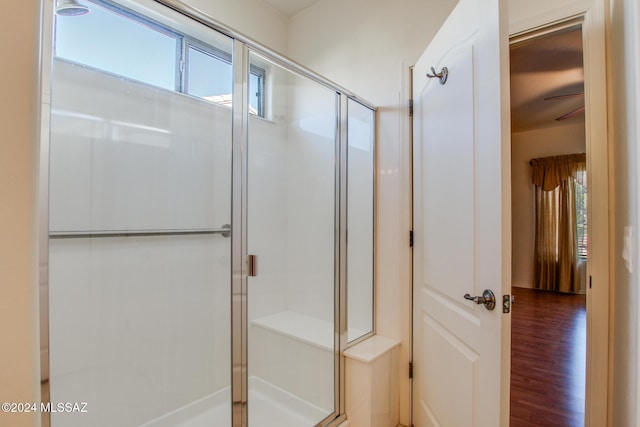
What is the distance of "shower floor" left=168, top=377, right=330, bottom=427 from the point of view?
1671 mm

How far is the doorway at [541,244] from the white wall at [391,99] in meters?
0.61

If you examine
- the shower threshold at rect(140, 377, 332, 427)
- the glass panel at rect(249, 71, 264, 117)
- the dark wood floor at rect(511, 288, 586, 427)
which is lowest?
the dark wood floor at rect(511, 288, 586, 427)

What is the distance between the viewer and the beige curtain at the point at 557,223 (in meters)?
5.19

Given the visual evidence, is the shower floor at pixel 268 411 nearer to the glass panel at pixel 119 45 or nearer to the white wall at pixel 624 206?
the white wall at pixel 624 206

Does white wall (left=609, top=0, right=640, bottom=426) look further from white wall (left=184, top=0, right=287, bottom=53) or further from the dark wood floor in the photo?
white wall (left=184, top=0, right=287, bottom=53)

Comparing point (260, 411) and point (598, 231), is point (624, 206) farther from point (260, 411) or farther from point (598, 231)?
point (260, 411)

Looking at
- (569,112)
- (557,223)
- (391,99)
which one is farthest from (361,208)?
(557,223)

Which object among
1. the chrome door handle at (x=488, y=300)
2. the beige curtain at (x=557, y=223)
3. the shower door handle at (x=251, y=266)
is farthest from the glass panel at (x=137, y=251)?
the beige curtain at (x=557, y=223)

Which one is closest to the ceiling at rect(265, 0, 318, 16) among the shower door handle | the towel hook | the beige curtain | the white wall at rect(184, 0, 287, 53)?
the white wall at rect(184, 0, 287, 53)

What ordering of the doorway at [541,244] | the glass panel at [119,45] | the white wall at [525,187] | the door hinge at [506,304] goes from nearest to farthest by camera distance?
the door hinge at [506,304] → the glass panel at [119,45] → the doorway at [541,244] → the white wall at [525,187]

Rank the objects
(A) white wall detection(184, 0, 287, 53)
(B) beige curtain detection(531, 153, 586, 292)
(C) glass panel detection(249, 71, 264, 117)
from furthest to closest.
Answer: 1. (B) beige curtain detection(531, 153, 586, 292)
2. (A) white wall detection(184, 0, 287, 53)
3. (C) glass panel detection(249, 71, 264, 117)

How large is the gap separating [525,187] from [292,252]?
204 inches

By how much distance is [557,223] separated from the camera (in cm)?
530

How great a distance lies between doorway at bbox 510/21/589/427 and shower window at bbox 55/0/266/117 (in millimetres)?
1503
